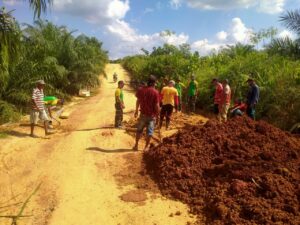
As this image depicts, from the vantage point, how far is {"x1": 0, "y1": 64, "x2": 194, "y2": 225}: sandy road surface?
601 centimetres

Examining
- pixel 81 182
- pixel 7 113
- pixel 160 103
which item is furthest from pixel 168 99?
pixel 7 113

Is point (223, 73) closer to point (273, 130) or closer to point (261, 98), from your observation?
point (261, 98)

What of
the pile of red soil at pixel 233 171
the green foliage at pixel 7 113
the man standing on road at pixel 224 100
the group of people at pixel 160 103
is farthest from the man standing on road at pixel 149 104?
the green foliage at pixel 7 113

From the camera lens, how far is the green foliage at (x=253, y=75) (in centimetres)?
1374

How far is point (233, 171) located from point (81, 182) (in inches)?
113

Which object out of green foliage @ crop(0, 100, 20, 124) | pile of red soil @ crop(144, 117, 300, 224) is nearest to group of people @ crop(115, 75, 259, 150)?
pile of red soil @ crop(144, 117, 300, 224)

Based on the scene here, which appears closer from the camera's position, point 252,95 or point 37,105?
point 37,105

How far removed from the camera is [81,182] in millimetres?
7324

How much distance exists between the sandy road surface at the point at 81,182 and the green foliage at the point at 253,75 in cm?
639

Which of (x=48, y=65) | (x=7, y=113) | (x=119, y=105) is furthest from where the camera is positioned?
(x=48, y=65)

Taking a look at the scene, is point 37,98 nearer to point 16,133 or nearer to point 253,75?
point 16,133

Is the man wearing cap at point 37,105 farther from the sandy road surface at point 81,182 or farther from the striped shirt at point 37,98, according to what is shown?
the sandy road surface at point 81,182

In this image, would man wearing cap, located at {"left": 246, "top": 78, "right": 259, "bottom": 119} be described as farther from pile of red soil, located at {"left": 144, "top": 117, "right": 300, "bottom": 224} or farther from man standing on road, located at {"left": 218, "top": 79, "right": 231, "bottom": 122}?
pile of red soil, located at {"left": 144, "top": 117, "right": 300, "bottom": 224}

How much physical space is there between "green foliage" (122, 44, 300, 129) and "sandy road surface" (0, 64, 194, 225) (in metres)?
6.39
